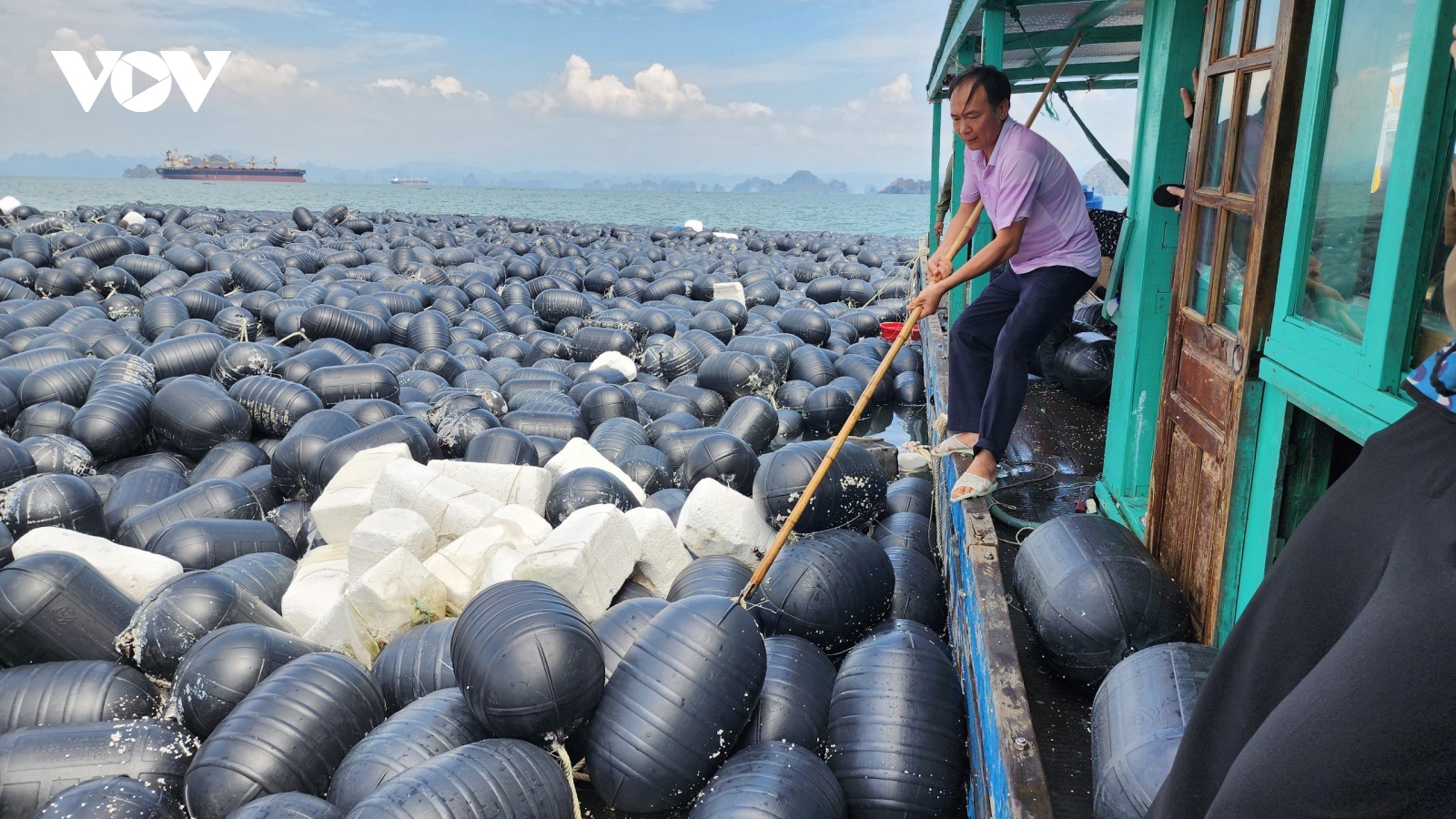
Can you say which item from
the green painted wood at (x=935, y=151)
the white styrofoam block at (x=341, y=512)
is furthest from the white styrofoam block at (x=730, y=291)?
the white styrofoam block at (x=341, y=512)

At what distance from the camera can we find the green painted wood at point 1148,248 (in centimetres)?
394

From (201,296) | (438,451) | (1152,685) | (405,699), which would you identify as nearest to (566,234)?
(201,296)

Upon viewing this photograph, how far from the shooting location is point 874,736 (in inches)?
137

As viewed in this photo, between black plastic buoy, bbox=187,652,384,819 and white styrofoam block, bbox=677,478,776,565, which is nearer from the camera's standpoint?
black plastic buoy, bbox=187,652,384,819

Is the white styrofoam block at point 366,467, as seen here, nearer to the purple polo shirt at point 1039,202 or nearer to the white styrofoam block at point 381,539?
the white styrofoam block at point 381,539

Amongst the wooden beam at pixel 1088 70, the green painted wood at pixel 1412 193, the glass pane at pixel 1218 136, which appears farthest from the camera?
the wooden beam at pixel 1088 70

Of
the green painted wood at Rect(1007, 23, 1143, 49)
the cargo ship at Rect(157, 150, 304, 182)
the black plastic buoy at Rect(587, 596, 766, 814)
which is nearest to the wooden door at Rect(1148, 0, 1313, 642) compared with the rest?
the black plastic buoy at Rect(587, 596, 766, 814)

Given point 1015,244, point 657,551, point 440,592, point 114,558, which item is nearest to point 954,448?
point 1015,244

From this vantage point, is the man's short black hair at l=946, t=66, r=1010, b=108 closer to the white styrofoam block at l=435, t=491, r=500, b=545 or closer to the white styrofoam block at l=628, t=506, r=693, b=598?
the white styrofoam block at l=628, t=506, r=693, b=598

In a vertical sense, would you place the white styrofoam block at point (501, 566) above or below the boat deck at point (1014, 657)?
below

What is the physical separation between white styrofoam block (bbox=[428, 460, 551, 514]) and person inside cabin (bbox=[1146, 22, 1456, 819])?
16.7ft

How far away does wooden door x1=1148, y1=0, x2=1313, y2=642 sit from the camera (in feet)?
8.99

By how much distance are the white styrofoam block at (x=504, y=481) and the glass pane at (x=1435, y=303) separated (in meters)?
4.98

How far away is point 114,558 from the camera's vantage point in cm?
504
